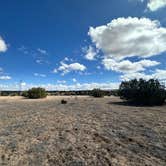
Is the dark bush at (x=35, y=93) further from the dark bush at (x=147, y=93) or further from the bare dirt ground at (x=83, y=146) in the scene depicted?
→ the bare dirt ground at (x=83, y=146)

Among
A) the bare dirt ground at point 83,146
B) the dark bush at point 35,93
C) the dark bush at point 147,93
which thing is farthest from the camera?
the dark bush at point 35,93

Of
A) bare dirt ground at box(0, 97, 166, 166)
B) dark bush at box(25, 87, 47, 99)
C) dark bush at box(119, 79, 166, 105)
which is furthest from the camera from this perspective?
dark bush at box(25, 87, 47, 99)

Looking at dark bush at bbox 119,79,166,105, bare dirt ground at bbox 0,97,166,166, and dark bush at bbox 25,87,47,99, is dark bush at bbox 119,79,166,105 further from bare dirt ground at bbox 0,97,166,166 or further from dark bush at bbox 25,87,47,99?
dark bush at bbox 25,87,47,99

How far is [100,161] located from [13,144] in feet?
10.6

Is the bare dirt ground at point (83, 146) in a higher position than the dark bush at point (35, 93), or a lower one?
lower

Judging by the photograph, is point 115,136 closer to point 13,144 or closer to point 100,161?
point 100,161

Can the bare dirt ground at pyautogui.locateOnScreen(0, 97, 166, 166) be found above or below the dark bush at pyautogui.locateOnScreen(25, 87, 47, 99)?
below

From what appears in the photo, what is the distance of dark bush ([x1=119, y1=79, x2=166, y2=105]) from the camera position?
25375mm

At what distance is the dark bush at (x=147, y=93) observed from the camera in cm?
2538

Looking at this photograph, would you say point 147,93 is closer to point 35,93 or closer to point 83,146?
point 83,146

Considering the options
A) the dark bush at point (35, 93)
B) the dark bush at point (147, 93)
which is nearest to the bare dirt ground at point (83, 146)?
the dark bush at point (147, 93)

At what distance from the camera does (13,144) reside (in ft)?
25.5

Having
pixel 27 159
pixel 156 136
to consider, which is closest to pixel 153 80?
pixel 156 136

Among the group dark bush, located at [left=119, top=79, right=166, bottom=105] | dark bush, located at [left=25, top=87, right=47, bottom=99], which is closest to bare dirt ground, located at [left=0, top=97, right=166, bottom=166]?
dark bush, located at [left=119, top=79, right=166, bottom=105]
